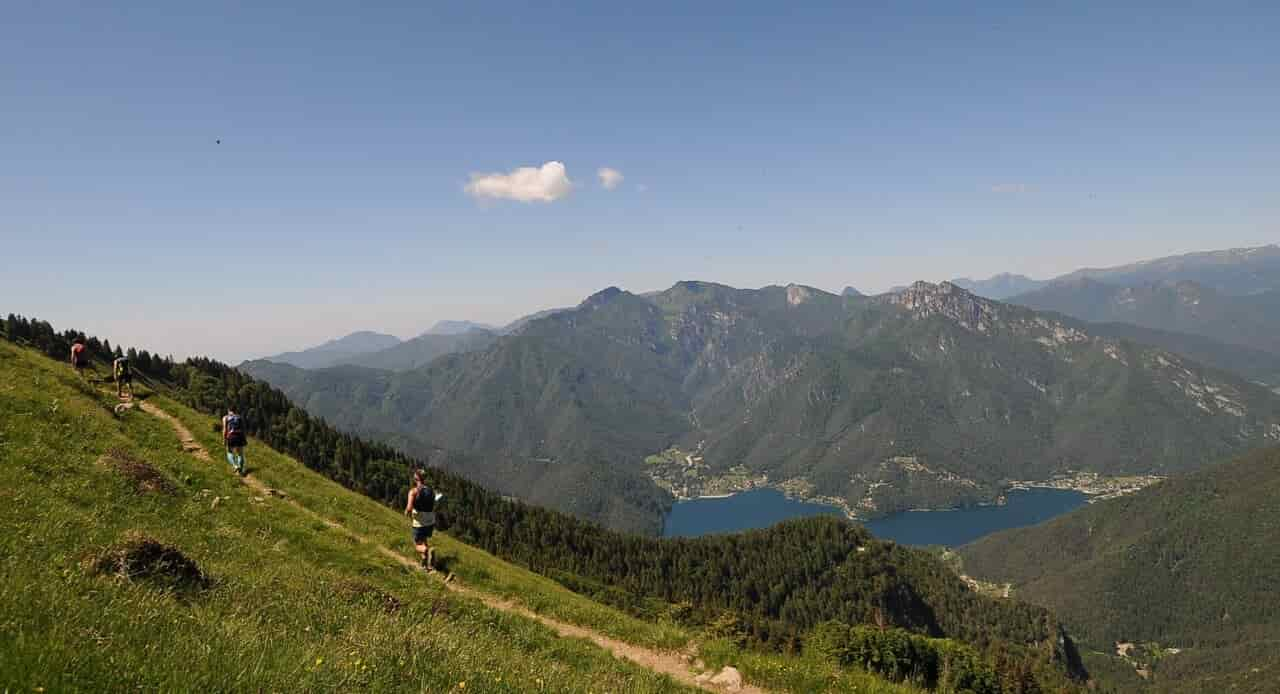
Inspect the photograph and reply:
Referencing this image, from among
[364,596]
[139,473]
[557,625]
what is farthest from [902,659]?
[139,473]

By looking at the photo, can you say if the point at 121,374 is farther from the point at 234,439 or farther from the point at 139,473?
the point at 139,473

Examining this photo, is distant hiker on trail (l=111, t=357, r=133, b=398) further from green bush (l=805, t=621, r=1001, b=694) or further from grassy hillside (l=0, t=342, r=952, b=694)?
green bush (l=805, t=621, r=1001, b=694)

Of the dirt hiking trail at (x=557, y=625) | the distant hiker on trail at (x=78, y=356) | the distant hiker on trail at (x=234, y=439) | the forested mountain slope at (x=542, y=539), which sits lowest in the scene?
the forested mountain slope at (x=542, y=539)

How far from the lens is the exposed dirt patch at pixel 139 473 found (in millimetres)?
18641

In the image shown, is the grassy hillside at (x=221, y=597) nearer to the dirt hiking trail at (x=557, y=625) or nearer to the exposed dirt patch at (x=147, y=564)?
the exposed dirt patch at (x=147, y=564)

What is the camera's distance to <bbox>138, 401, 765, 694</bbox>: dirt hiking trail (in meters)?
16.9

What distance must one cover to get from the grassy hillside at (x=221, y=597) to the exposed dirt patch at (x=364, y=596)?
100mm

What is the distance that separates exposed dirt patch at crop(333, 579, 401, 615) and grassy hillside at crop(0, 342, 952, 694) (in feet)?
0.33

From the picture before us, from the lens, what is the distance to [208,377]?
12975cm

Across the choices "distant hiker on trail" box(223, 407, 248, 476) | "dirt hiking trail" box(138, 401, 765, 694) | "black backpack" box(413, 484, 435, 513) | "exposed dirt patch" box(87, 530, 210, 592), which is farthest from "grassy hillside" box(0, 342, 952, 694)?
"black backpack" box(413, 484, 435, 513)

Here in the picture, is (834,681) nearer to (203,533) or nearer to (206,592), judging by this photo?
(206,592)

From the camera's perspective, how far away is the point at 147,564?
9477 millimetres

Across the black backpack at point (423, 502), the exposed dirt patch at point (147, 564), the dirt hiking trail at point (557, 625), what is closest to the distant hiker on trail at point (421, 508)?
the black backpack at point (423, 502)

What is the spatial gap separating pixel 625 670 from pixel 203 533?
13.5 m
